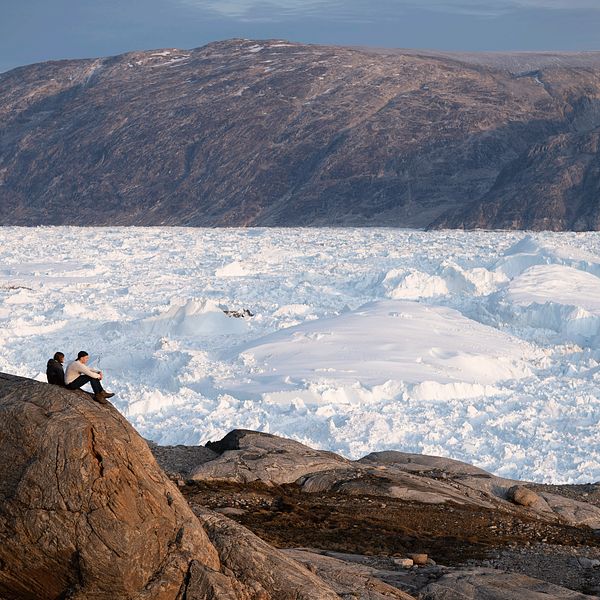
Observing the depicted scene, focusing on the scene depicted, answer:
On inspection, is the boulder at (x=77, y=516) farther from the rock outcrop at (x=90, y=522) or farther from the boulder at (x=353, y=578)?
the boulder at (x=353, y=578)

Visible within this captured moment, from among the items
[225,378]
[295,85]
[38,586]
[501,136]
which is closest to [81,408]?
[38,586]

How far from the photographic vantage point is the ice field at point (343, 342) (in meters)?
16.8

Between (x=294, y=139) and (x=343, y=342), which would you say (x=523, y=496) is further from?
(x=294, y=139)

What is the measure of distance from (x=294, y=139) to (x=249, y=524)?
72317 mm

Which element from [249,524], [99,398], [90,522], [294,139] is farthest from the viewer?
[294,139]

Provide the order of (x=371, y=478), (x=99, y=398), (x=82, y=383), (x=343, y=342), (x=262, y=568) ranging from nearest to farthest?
(x=262, y=568) → (x=99, y=398) → (x=82, y=383) → (x=371, y=478) → (x=343, y=342)

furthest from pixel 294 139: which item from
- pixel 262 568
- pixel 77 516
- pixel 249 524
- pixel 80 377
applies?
pixel 77 516

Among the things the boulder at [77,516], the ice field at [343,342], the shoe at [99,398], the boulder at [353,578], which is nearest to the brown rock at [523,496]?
the ice field at [343,342]

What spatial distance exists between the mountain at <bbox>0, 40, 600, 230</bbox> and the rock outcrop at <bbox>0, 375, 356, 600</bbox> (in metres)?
57.4

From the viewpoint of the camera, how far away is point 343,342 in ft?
70.8

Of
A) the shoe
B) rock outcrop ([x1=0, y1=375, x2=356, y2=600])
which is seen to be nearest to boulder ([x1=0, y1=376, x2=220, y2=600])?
rock outcrop ([x1=0, y1=375, x2=356, y2=600])

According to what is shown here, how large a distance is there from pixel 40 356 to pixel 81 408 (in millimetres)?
17239

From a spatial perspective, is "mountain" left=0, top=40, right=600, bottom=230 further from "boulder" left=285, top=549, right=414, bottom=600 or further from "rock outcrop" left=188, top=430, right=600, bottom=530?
"boulder" left=285, top=549, right=414, bottom=600

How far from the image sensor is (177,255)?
122 ft
